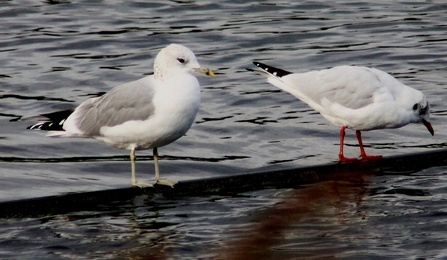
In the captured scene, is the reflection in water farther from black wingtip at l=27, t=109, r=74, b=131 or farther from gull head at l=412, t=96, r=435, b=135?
black wingtip at l=27, t=109, r=74, b=131

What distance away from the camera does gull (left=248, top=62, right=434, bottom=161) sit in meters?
7.66

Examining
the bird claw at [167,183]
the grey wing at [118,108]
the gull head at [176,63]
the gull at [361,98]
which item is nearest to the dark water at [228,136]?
the bird claw at [167,183]

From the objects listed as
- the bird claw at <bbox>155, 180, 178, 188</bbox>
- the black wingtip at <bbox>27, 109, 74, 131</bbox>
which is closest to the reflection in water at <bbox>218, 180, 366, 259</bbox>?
the bird claw at <bbox>155, 180, 178, 188</bbox>

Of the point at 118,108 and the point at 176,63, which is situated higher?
the point at 176,63

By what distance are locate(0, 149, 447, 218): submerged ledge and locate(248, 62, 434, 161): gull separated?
96 cm

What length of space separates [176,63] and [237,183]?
1.06 metres

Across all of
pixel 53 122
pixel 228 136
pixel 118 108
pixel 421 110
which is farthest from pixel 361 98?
pixel 53 122

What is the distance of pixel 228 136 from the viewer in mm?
9203

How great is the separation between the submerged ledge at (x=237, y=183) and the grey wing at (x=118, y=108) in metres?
0.64

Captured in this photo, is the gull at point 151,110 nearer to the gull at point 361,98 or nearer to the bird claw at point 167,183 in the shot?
the bird claw at point 167,183

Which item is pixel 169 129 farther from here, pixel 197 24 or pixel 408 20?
pixel 408 20

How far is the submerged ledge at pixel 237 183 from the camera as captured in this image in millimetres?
5660

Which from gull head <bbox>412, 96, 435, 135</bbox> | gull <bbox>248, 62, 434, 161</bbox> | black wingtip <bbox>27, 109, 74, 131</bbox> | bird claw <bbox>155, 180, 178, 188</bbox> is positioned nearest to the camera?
bird claw <bbox>155, 180, 178, 188</bbox>

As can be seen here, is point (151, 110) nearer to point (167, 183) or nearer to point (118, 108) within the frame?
point (118, 108)
